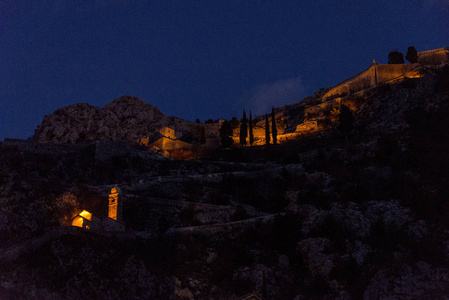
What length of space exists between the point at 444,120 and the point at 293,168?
21265mm

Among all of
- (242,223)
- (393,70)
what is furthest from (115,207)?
(393,70)

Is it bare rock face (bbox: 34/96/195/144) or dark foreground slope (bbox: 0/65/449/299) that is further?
bare rock face (bbox: 34/96/195/144)

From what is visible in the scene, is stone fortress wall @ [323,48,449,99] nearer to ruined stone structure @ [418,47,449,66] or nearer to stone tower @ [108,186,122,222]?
ruined stone structure @ [418,47,449,66]

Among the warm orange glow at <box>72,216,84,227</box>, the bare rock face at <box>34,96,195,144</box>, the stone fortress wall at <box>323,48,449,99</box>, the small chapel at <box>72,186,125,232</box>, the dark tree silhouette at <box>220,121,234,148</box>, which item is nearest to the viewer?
the small chapel at <box>72,186,125,232</box>

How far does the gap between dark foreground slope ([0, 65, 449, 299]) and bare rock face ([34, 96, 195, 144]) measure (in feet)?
80.4

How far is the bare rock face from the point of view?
270 feet

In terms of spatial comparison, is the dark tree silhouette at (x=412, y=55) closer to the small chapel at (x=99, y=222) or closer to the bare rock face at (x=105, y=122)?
the bare rock face at (x=105, y=122)

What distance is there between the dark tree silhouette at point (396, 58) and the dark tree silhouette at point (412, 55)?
4.23ft

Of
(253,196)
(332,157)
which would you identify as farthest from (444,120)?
(253,196)

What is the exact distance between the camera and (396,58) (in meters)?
87.6

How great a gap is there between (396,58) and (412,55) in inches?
132

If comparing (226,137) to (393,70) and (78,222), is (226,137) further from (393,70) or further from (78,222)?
(78,222)

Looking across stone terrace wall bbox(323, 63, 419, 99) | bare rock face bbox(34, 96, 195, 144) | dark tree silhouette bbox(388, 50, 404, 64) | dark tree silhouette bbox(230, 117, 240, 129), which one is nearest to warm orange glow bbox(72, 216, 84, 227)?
bare rock face bbox(34, 96, 195, 144)

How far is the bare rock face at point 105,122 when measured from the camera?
8225cm
